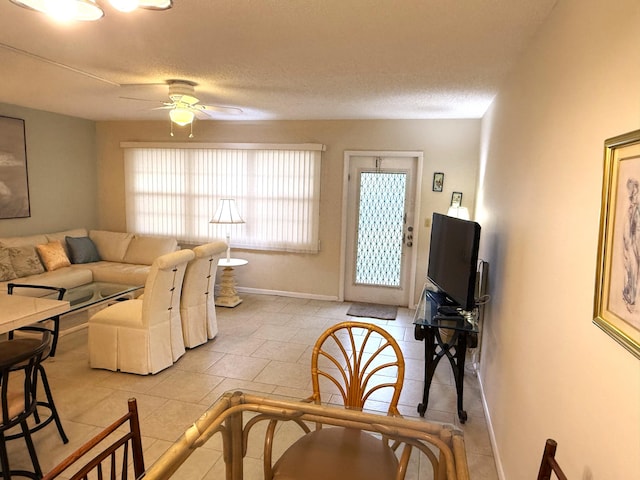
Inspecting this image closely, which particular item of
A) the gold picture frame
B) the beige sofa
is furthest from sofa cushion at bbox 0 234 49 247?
the gold picture frame

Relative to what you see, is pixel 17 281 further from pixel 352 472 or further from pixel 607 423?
pixel 607 423

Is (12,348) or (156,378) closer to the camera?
(12,348)

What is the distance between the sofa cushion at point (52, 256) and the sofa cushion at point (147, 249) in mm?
773

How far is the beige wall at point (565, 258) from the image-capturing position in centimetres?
110

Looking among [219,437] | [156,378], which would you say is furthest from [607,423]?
[156,378]

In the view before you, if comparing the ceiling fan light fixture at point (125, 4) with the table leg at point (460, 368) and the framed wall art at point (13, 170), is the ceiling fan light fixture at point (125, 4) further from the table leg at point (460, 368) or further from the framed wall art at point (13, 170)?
the framed wall art at point (13, 170)

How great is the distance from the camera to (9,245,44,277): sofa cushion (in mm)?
4668

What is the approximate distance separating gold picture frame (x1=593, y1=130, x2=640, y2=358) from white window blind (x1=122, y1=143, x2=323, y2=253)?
4.49 meters

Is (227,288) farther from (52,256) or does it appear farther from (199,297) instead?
(52,256)

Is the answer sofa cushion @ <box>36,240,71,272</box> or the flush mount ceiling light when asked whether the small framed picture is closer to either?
the flush mount ceiling light

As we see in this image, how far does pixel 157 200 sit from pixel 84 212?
1.16 meters

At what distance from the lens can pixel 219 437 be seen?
5.10 ft

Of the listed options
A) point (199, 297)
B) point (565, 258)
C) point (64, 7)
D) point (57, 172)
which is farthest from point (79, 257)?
point (565, 258)

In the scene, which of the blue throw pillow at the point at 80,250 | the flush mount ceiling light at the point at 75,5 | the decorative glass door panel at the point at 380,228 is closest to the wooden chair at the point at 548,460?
the flush mount ceiling light at the point at 75,5
